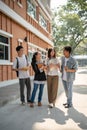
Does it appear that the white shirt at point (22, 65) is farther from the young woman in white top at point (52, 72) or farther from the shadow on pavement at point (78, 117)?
the shadow on pavement at point (78, 117)

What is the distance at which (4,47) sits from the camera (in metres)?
16.7

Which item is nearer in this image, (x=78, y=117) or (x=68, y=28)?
(x=78, y=117)

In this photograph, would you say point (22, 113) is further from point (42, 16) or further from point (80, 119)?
point (42, 16)

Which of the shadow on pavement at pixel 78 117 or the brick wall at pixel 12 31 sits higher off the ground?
the brick wall at pixel 12 31

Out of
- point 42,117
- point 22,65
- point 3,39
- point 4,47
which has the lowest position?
point 42,117

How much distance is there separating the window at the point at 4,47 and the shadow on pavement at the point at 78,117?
26.8 feet

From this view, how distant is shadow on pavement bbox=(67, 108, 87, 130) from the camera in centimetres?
672

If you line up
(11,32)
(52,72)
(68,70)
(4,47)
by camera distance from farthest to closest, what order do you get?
(11,32) → (4,47) → (52,72) → (68,70)

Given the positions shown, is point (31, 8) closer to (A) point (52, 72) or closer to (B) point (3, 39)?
(B) point (3, 39)

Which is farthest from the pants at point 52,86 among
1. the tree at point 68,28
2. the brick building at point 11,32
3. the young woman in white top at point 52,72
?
the tree at point 68,28

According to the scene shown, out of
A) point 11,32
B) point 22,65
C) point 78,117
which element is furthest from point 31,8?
point 78,117

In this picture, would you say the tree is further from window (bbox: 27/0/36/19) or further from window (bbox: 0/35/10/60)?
window (bbox: 0/35/10/60)

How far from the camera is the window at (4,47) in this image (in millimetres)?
16198

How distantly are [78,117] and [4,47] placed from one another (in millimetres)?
9844
